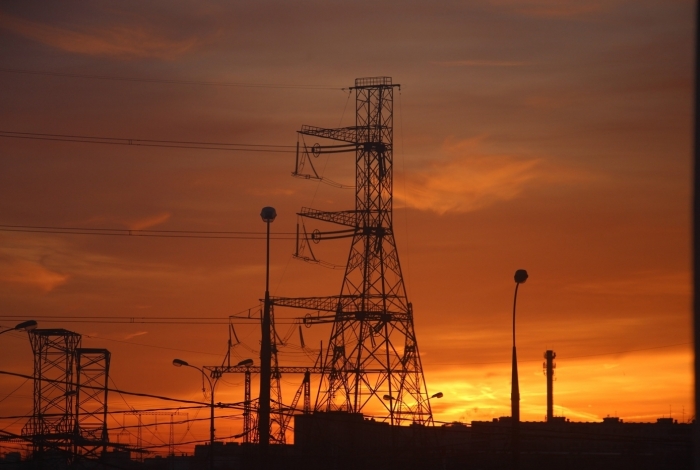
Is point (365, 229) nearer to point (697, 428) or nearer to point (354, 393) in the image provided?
point (354, 393)

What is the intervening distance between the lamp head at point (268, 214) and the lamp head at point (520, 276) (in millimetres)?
14772

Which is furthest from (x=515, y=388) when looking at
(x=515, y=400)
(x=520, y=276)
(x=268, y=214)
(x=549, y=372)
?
(x=549, y=372)

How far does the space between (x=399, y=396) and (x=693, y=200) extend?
69551 mm

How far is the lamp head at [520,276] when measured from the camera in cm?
4366

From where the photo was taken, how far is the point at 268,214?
5375 cm

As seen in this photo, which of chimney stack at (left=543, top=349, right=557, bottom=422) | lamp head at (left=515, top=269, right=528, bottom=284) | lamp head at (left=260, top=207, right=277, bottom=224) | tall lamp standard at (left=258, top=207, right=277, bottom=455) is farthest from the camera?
chimney stack at (left=543, top=349, right=557, bottom=422)

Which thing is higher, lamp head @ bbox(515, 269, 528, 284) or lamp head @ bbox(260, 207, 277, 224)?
lamp head @ bbox(260, 207, 277, 224)

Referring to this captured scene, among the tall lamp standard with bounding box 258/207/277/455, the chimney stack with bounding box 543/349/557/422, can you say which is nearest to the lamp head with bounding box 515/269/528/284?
the tall lamp standard with bounding box 258/207/277/455

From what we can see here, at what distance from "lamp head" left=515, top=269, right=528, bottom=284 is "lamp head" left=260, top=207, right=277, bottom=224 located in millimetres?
14772

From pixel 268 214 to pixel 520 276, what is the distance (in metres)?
15.2

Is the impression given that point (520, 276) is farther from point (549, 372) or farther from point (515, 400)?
point (549, 372)

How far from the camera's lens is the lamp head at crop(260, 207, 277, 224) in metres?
53.5

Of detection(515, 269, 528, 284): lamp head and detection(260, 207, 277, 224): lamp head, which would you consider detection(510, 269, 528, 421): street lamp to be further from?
detection(260, 207, 277, 224): lamp head

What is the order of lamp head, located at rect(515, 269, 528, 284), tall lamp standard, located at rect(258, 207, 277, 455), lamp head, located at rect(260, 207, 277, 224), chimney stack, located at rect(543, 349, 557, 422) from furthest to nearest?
chimney stack, located at rect(543, 349, 557, 422), lamp head, located at rect(260, 207, 277, 224), lamp head, located at rect(515, 269, 528, 284), tall lamp standard, located at rect(258, 207, 277, 455)
